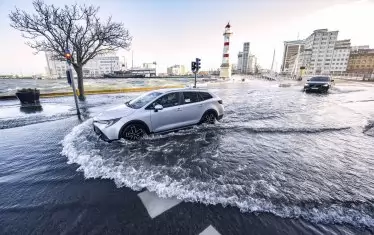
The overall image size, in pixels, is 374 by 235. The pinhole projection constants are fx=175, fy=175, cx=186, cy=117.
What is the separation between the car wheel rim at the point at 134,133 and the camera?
550cm

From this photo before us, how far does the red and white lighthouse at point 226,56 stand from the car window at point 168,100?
183 ft

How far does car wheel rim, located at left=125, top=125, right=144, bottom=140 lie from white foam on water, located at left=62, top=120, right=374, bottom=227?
25.1 inches

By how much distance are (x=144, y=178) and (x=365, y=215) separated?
3.91 metres

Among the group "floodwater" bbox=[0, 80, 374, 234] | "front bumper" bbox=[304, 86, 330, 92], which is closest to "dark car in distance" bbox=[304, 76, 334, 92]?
"front bumper" bbox=[304, 86, 330, 92]

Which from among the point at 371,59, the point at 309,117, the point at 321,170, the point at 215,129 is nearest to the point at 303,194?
the point at 321,170

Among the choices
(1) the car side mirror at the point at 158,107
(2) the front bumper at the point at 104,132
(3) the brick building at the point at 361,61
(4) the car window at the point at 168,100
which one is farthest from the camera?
(3) the brick building at the point at 361,61

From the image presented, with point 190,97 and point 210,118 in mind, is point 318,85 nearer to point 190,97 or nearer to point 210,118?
point 210,118

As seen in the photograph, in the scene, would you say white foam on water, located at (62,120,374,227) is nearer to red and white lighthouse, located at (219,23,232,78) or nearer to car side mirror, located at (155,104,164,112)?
car side mirror, located at (155,104,164,112)

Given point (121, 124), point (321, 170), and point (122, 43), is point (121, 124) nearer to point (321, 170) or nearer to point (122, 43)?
point (321, 170)

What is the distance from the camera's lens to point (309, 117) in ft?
28.8

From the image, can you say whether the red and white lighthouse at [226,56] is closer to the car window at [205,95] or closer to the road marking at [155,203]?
the car window at [205,95]

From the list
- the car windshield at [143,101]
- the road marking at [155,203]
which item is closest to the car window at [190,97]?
the car windshield at [143,101]

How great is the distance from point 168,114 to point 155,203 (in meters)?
3.33

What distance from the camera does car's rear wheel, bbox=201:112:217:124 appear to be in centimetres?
709
